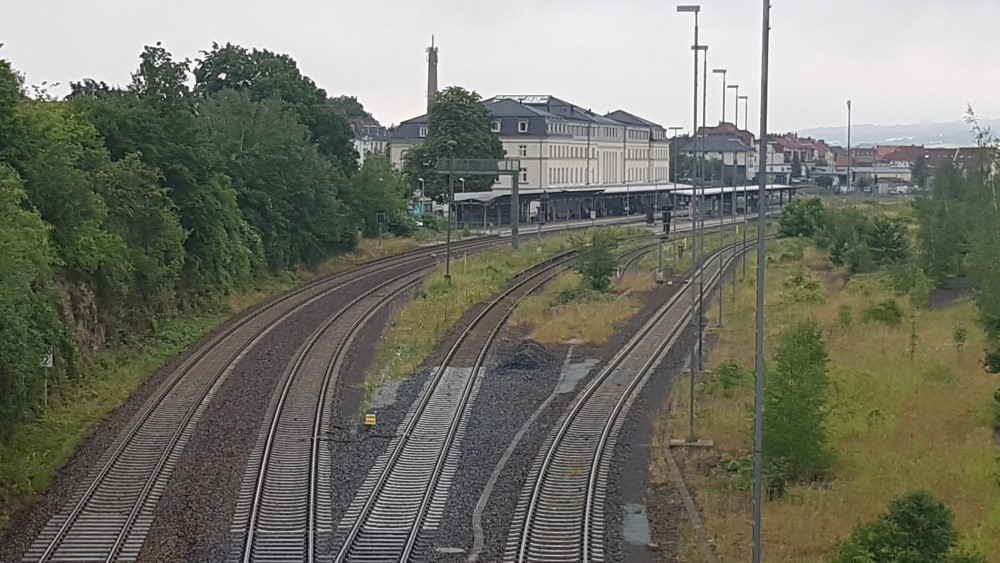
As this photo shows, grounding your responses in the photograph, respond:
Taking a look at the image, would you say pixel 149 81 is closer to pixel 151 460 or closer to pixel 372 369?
pixel 372 369

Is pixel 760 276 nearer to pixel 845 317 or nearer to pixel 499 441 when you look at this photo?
pixel 499 441

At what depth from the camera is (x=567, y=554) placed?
1443cm

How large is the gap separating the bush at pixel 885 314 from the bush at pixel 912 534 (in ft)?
73.7

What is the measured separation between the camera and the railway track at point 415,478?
575 inches

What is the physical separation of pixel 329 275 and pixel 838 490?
31.0 meters

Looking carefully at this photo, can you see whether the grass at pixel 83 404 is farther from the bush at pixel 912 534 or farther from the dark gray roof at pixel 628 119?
the dark gray roof at pixel 628 119

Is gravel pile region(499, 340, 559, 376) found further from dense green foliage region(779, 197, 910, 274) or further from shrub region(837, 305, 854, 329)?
dense green foliage region(779, 197, 910, 274)

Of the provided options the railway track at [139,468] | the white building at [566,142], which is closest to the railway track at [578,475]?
the railway track at [139,468]

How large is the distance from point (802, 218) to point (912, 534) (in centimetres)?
6288

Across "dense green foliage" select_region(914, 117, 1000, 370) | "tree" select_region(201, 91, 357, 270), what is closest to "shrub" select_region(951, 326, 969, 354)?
"dense green foliage" select_region(914, 117, 1000, 370)

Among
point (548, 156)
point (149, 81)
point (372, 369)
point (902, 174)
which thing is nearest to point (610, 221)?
point (548, 156)

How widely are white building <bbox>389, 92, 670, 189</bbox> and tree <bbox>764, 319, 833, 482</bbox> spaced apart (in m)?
62.6

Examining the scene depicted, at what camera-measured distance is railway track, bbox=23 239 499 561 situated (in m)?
14.6

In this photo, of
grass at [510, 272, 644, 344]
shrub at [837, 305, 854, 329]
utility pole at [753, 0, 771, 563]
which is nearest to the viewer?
utility pole at [753, 0, 771, 563]
